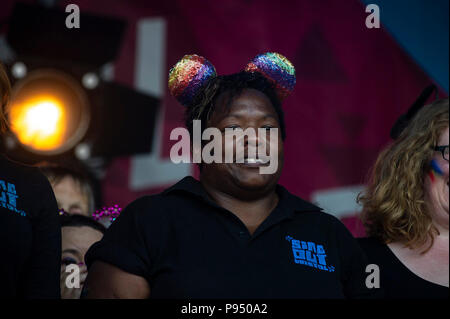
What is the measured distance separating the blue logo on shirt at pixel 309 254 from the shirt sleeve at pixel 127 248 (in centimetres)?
44

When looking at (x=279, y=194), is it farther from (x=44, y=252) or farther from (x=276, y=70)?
(x=44, y=252)

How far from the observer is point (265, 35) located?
4809 mm

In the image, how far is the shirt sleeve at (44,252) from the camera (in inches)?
83.2

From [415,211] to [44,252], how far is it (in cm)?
142

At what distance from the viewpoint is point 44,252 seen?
7.04 feet

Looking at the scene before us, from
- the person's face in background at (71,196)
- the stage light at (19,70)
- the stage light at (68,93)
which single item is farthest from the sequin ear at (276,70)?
the stage light at (19,70)

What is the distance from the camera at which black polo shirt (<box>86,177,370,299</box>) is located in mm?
1910

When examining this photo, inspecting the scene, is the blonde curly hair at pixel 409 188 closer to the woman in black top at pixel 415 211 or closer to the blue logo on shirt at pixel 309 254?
the woman in black top at pixel 415 211

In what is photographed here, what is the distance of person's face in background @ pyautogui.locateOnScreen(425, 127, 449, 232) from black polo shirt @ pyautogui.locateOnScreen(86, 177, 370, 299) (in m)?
0.63

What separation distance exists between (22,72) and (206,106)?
2243 millimetres

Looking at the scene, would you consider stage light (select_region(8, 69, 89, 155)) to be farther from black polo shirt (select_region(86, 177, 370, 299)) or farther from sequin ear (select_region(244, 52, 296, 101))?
black polo shirt (select_region(86, 177, 370, 299))

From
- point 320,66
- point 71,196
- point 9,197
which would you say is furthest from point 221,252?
point 320,66
